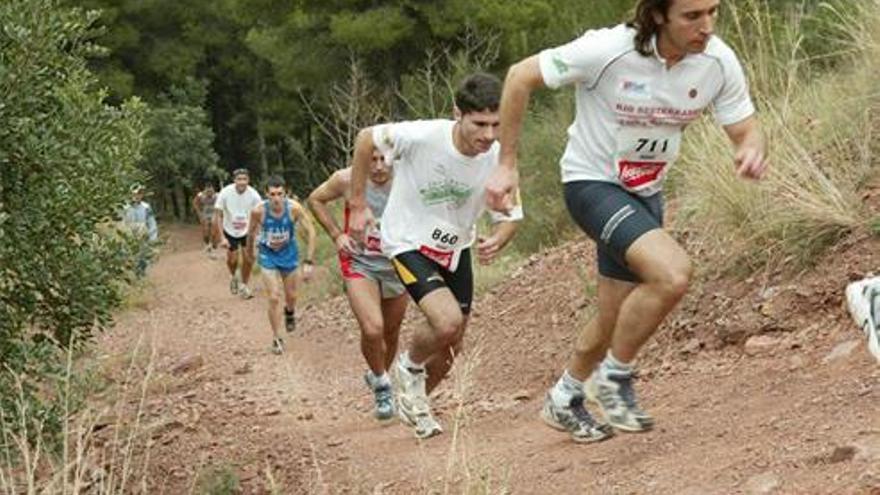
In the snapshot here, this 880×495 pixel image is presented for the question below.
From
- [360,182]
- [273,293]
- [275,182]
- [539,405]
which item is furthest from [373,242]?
[275,182]

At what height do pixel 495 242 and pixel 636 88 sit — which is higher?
pixel 636 88

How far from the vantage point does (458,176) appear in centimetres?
651

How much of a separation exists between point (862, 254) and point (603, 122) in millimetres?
2358

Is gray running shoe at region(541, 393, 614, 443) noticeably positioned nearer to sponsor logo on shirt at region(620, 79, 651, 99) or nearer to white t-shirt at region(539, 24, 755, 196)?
white t-shirt at region(539, 24, 755, 196)

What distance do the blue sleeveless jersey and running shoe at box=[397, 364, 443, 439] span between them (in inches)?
214

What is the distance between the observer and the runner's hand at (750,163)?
4840mm

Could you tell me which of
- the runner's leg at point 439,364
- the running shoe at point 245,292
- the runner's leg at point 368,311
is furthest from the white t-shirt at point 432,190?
the running shoe at point 245,292

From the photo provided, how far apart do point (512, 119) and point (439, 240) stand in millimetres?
1762

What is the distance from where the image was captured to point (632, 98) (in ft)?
16.5

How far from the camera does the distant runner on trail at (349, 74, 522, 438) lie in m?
6.50

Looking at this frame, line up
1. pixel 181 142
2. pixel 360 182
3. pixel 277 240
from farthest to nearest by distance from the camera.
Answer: pixel 181 142 → pixel 277 240 → pixel 360 182

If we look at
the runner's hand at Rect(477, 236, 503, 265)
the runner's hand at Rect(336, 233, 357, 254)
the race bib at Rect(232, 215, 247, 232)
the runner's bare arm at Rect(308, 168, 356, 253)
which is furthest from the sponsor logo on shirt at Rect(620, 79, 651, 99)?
the race bib at Rect(232, 215, 247, 232)

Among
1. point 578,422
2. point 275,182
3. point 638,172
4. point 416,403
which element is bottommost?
point 275,182

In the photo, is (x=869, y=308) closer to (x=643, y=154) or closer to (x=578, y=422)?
(x=643, y=154)
